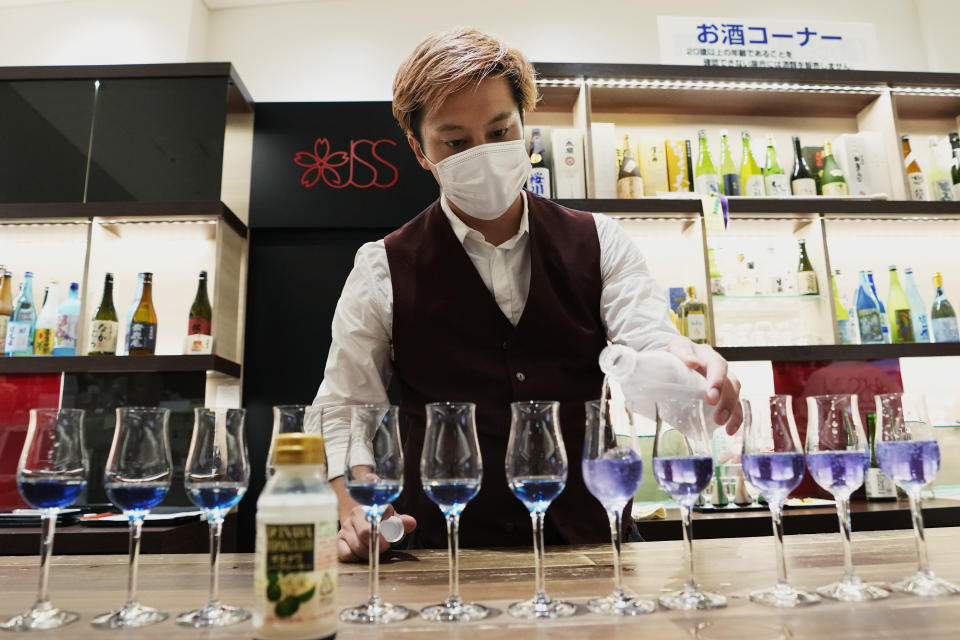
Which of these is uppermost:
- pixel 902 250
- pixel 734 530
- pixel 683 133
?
pixel 683 133

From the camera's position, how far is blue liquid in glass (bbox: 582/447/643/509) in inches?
32.2

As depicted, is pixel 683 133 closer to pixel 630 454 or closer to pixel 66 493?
pixel 630 454

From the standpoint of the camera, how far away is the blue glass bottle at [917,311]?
2.86m

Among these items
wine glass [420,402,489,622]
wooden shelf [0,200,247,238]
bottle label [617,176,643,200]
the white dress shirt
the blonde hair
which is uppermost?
bottle label [617,176,643,200]

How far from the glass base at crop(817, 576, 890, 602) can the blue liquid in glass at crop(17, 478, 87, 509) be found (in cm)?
90

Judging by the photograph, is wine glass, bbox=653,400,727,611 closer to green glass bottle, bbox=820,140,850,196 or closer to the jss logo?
the jss logo

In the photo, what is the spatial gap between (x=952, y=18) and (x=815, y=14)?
653 mm

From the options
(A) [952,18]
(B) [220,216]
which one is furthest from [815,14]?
(B) [220,216]

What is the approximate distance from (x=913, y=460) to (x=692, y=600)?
0.35m

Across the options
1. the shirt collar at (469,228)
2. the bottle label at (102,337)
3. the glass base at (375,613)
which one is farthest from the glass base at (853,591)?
the bottle label at (102,337)

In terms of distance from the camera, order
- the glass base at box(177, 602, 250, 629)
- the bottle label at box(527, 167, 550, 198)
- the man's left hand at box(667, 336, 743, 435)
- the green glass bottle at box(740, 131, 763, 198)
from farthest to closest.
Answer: the green glass bottle at box(740, 131, 763, 198)
the bottle label at box(527, 167, 550, 198)
the man's left hand at box(667, 336, 743, 435)
the glass base at box(177, 602, 250, 629)

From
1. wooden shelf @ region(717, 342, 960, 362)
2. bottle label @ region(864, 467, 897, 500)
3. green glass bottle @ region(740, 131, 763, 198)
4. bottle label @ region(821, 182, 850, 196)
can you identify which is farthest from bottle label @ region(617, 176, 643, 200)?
bottle label @ region(864, 467, 897, 500)

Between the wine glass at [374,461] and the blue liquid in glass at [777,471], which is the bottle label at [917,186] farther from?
the wine glass at [374,461]

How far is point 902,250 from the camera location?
120 inches
